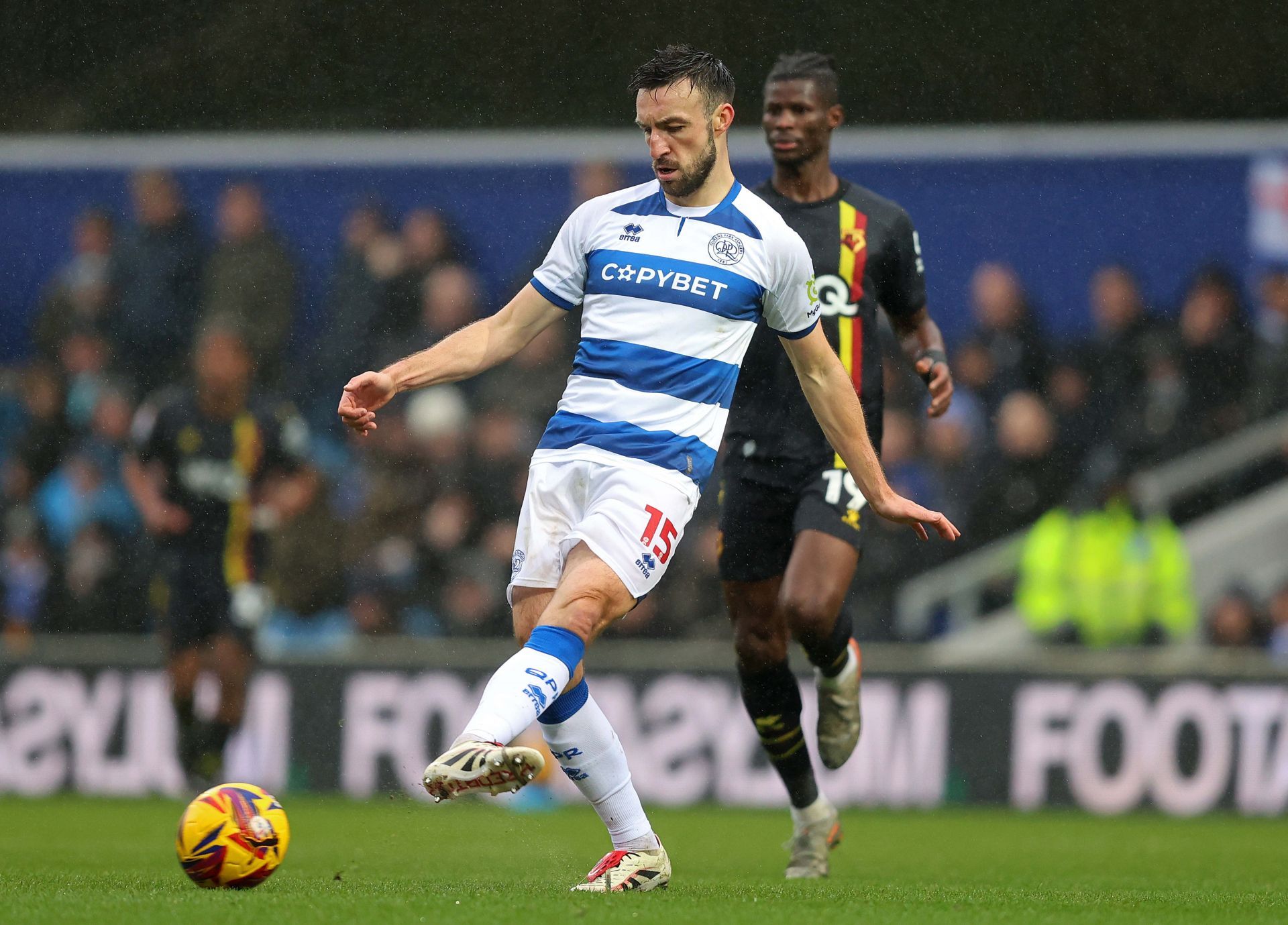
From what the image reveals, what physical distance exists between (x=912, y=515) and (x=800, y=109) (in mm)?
2030

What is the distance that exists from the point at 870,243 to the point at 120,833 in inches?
190

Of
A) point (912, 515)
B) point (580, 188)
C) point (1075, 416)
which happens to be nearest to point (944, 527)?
point (912, 515)

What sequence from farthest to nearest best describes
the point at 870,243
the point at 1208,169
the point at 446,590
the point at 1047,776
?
the point at 1208,169, the point at 446,590, the point at 1047,776, the point at 870,243

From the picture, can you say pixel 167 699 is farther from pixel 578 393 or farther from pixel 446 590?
pixel 578 393

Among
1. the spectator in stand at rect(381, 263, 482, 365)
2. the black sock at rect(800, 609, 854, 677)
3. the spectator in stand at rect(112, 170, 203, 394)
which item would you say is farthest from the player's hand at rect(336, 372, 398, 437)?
the spectator in stand at rect(112, 170, 203, 394)

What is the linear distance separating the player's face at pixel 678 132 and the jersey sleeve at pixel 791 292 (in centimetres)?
36

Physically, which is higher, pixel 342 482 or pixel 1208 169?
pixel 1208 169

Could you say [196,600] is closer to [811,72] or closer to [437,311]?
[437,311]

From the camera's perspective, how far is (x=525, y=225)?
591 inches

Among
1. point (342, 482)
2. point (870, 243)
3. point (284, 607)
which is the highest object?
point (870, 243)

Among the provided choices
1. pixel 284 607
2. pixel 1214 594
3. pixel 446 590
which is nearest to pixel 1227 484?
pixel 1214 594

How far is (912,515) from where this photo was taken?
18.5ft

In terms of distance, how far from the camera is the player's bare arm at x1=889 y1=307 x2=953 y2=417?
692 cm

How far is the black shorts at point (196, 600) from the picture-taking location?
10.7 metres
